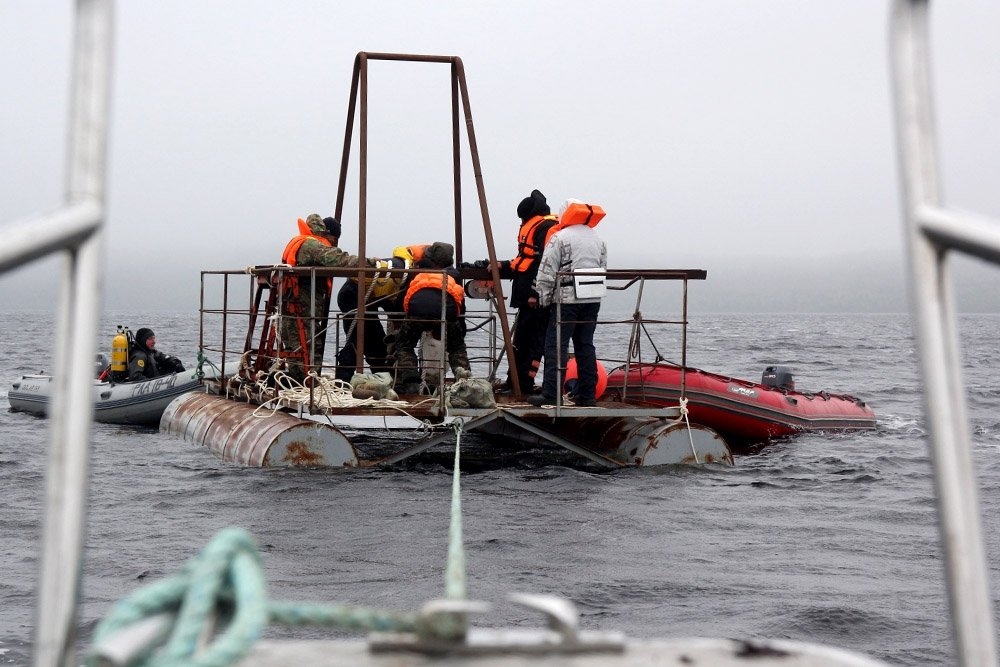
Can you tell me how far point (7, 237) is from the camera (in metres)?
1.29

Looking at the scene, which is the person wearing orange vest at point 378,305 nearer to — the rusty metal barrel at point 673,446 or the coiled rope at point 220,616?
the rusty metal barrel at point 673,446

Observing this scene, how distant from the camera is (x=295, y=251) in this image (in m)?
11.6

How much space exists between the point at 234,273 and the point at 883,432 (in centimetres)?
993

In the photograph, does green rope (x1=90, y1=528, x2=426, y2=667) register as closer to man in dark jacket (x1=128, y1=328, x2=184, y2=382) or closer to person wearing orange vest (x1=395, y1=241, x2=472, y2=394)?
person wearing orange vest (x1=395, y1=241, x2=472, y2=394)

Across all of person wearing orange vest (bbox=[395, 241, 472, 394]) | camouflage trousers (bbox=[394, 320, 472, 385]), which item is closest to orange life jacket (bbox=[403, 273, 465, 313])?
person wearing orange vest (bbox=[395, 241, 472, 394])

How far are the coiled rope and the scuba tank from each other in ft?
52.1

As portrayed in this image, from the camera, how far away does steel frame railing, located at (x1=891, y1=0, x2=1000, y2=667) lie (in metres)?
1.44

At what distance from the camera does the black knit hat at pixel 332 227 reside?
39.3 ft

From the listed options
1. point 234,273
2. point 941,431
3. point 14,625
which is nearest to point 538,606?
point 941,431

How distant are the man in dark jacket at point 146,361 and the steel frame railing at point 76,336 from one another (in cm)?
1580

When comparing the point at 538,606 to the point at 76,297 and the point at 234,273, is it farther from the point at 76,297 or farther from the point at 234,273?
the point at 234,273

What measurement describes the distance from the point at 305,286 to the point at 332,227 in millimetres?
707

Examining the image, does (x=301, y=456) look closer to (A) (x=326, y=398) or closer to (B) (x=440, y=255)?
(A) (x=326, y=398)

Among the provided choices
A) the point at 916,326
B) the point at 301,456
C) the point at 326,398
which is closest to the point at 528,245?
the point at 326,398
